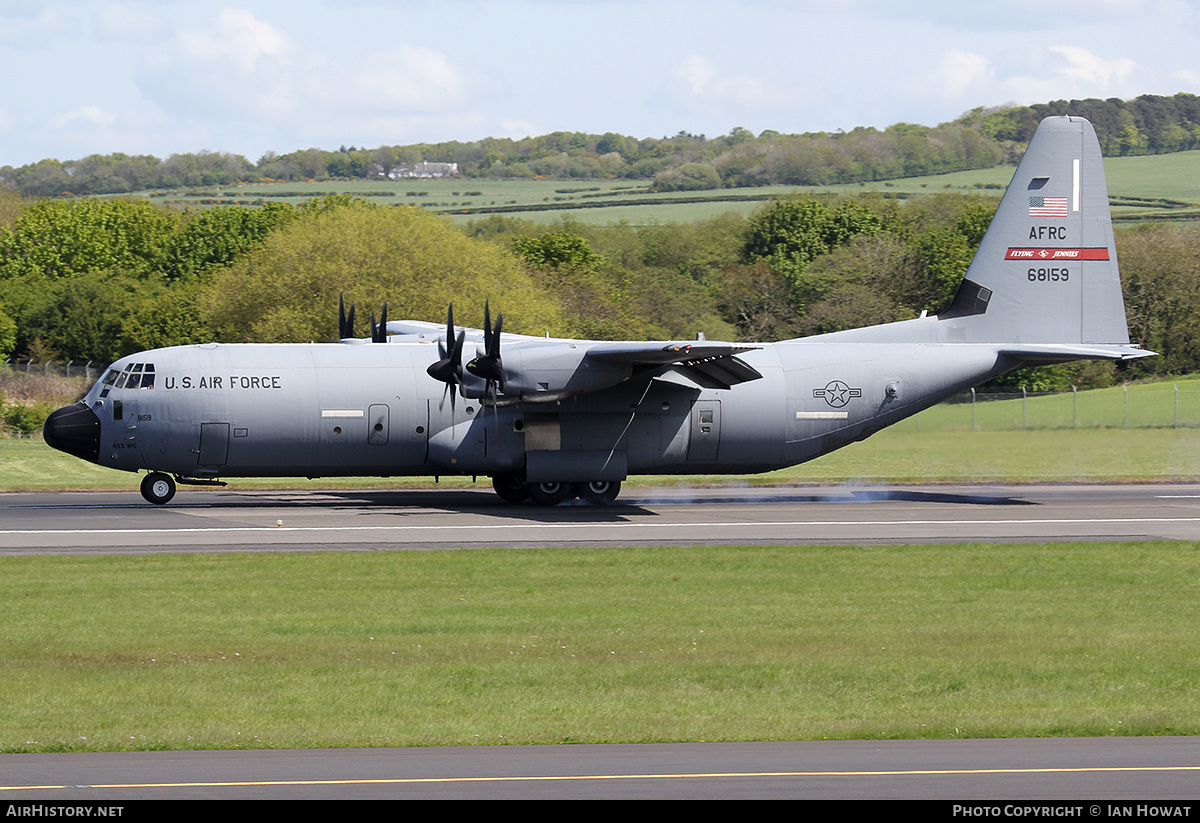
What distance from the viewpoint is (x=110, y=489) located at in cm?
3491

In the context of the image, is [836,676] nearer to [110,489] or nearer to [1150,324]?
[110,489]

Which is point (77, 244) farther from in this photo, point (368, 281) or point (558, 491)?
point (558, 491)

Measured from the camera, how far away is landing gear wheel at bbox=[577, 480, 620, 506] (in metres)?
30.4

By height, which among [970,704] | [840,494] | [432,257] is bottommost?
[840,494]

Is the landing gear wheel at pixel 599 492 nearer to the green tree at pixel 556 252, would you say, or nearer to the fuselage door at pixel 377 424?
the fuselage door at pixel 377 424

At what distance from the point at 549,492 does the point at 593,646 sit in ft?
49.5

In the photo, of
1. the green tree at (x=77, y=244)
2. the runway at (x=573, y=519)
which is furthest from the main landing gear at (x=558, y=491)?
the green tree at (x=77, y=244)

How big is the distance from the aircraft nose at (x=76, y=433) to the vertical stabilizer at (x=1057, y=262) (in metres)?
20.9

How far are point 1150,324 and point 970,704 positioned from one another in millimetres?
74260

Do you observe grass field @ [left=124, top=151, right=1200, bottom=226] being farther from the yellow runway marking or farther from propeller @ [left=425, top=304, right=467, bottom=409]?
the yellow runway marking

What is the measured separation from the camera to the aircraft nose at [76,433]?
28219 mm

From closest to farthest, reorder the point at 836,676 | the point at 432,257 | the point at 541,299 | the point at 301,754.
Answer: the point at 301,754 → the point at 836,676 → the point at 432,257 → the point at 541,299
